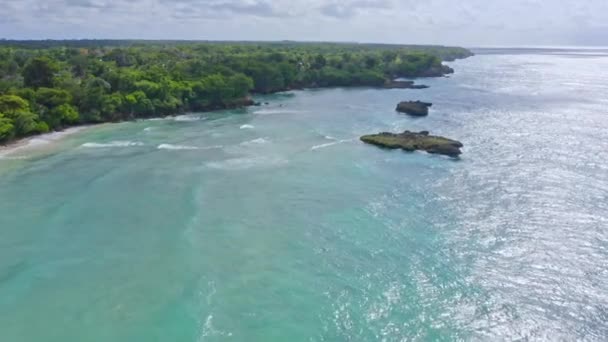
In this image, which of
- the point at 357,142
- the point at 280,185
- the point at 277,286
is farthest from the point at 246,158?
the point at 277,286

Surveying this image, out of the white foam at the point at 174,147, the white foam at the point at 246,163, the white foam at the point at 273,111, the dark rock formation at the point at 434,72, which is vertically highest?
the dark rock formation at the point at 434,72

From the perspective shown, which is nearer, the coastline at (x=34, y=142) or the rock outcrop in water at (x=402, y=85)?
the coastline at (x=34, y=142)

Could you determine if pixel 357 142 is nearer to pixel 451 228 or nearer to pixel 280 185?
pixel 280 185

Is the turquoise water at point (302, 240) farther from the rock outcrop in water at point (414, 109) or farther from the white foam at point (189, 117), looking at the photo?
the rock outcrop in water at point (414, 109)

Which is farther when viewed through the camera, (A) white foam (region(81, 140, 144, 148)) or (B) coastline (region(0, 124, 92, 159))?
(A) white foam (region(81, 140, 144, 148))

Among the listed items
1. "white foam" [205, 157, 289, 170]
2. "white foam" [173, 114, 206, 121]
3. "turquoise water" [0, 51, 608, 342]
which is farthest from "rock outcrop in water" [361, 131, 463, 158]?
"white foam" [173, 114, 206, 121]

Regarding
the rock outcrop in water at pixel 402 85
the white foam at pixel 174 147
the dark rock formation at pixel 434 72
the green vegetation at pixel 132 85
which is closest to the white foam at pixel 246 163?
the white foam at pixel 174 147

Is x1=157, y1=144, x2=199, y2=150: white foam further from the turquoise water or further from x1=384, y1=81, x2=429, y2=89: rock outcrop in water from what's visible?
x1=384, y1=81, x2=429, y2=89: rock outcrop in water
